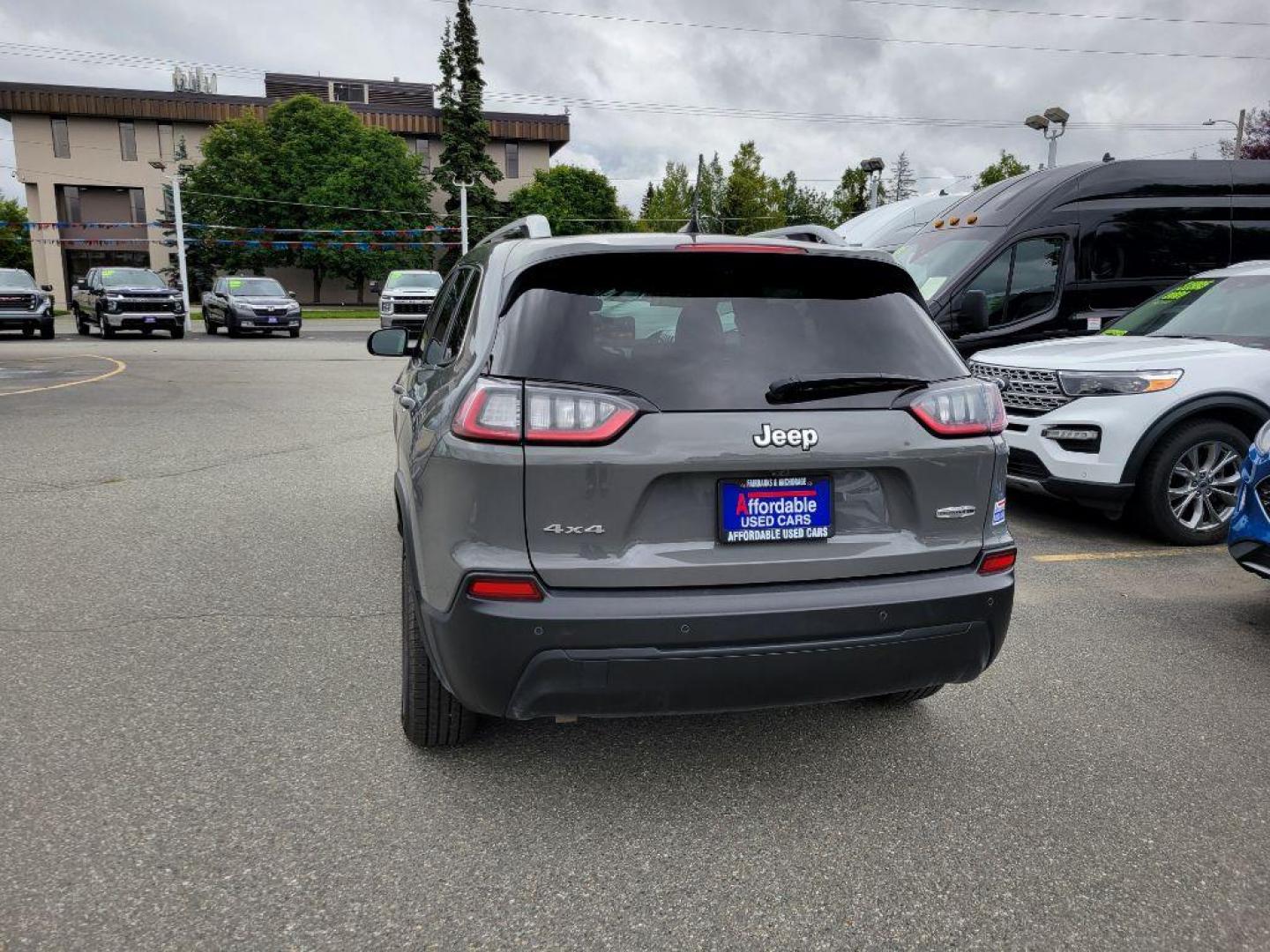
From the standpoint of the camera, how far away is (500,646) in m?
2.51

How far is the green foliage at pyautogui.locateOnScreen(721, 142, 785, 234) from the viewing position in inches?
1752

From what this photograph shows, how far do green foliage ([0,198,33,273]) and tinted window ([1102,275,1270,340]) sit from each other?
82.0 m

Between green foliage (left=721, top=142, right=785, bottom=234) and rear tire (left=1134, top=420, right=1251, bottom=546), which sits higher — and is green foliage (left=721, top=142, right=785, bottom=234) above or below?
above

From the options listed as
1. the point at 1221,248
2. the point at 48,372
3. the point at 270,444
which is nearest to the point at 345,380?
the point at 48,372

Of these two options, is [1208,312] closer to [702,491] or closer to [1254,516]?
[1254,516]

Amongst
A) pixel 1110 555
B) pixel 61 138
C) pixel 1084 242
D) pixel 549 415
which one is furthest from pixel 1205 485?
pixel 61 138

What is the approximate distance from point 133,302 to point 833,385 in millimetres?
26383

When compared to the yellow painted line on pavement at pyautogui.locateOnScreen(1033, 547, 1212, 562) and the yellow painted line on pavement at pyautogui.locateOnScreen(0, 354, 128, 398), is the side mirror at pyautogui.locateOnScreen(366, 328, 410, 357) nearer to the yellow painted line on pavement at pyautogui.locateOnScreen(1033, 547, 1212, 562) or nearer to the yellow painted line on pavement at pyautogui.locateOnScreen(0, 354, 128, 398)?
the yellow painted line on pavement at pyautogui.locateOnScreen(1033, 547, 1212, 562)

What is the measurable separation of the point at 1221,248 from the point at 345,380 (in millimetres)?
12257

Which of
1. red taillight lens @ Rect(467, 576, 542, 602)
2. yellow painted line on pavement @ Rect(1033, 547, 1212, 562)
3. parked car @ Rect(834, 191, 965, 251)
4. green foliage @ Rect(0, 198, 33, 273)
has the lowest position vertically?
yellow painted line on pavement @ Rect(1033, 547, 1212, 562)

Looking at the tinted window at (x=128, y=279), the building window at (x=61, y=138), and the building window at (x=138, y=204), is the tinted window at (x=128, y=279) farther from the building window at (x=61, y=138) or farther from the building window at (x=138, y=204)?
the building window at (x=61, y=138)

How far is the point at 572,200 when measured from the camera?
5972cm

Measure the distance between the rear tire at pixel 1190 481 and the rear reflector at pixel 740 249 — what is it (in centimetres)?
A: 404

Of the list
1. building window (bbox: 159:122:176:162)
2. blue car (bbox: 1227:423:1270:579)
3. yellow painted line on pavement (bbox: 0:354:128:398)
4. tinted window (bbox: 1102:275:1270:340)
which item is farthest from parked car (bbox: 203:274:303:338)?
building window (bbox: 159:122:176:162)
